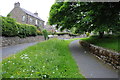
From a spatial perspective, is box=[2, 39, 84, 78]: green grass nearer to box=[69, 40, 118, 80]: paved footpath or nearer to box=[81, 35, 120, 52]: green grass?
box=[69, 40, 118, 80]: paved footpath

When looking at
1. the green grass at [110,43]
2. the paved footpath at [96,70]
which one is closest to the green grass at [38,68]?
the paved footpath at [96,70]

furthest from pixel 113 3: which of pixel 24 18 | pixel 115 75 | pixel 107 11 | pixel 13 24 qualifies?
pixel 24 18

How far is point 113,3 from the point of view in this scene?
5422 millimetres

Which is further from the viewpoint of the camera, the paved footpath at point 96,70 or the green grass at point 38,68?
the paved footpath at point 96,70

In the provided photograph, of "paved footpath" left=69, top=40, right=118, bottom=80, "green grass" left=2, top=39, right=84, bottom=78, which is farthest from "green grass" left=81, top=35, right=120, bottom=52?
"green grass" left=2, top=39, right=84, bottom=78

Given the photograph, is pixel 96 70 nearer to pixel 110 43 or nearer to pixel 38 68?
pixel 38 68

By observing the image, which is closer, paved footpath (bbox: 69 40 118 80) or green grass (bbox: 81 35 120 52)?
paved footpath (bbox: 69 40 118 80)

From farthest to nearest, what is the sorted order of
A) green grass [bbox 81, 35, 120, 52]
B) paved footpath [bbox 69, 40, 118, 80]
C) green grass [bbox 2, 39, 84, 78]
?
green grass [bbox 81, 35, 120, 52], paved footpath [bbox 69, 40, 118, 80], green grass [bbox 2, 39, 84, 78]

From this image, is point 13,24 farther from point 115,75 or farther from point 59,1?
point 115,75

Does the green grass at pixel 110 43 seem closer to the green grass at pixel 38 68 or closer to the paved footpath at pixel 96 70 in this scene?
the paved footpath at pixel 96 70

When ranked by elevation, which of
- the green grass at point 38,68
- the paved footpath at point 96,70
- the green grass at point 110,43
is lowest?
the paved footpath at point 96,70

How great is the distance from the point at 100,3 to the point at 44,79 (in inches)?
205

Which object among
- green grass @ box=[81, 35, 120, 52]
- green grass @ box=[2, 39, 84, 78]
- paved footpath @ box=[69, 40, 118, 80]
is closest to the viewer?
green grass @ box=[2, 39, 84, 78]

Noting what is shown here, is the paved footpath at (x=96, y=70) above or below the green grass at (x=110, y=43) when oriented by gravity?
below
